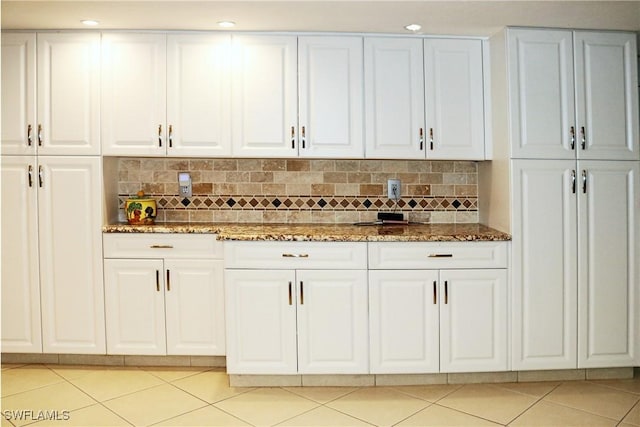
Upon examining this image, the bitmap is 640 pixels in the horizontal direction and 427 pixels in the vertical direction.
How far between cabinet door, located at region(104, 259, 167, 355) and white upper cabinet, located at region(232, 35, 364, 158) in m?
0.92

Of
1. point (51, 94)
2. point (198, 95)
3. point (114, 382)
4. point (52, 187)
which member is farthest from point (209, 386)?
point (51, 94)

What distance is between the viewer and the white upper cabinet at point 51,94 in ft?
10.9

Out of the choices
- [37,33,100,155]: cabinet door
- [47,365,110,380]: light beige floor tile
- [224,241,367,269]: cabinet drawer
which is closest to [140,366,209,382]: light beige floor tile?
[47,365,110,380]: light beige floor tile

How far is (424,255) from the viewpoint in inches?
121

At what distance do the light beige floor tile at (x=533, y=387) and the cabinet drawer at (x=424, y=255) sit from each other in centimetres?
70

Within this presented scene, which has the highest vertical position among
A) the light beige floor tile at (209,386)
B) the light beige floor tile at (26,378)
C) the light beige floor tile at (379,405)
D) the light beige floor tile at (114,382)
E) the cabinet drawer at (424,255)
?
the cabinet drawer at (424,255)

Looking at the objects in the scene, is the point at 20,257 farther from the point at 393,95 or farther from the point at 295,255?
the point at 393,95

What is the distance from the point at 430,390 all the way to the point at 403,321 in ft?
1.35

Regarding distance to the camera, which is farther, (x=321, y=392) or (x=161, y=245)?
(x=161, y=245)

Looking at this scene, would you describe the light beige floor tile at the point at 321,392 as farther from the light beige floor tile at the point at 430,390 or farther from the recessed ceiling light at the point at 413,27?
the recessed ceiling light at the point at 413,27

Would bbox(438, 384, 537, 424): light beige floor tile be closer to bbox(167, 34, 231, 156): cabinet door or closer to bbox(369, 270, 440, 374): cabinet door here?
bbox(369, 270, 440, 374): cabinet door

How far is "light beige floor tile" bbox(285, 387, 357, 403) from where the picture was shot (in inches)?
117

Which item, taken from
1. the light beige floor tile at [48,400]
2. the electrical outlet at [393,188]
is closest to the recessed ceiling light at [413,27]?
the electrical outlet at [393,188]

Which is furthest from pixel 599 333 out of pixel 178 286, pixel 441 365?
pixel 178 286
